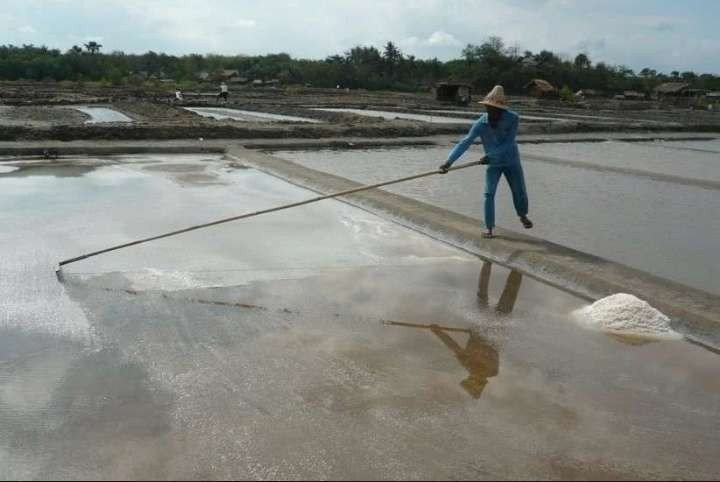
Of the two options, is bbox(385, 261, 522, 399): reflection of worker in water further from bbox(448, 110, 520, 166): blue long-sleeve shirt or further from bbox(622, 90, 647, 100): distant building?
bbox(622, 90, 647, 100): distant building

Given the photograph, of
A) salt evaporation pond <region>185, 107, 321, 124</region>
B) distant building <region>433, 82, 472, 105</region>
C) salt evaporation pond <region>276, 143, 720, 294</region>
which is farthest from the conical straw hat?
distant building <region>433, 82, 472, 105</region>


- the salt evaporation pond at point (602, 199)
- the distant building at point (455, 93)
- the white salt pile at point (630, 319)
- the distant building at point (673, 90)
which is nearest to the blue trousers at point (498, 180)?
the salt evaporation pond at point (602, 199)

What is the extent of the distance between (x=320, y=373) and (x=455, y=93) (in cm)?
3083

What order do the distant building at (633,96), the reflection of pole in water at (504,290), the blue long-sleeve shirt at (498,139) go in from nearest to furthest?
the reflection of pole in water at (504,290) → the blue long-sleeve shirt at (498,139) → the distant building at (633,96)

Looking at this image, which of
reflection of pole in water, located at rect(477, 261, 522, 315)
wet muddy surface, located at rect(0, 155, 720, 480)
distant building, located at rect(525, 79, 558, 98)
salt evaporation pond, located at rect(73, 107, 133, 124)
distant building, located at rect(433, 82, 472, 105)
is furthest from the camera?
distant building, located at rect(525, 79, 558, 98)

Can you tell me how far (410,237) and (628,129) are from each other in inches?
640

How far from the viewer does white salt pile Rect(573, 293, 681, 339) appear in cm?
371

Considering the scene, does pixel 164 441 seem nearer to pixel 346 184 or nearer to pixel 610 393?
pixel 610 393

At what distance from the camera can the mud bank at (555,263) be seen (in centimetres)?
398

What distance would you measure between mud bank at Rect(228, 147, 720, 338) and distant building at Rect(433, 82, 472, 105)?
84.1ft

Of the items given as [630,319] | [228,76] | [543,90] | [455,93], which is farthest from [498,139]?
[228,76]

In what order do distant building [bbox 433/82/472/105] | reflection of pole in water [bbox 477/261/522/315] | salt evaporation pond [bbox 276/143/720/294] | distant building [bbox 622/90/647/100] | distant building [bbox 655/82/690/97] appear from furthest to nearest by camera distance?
distant building [bbox 655/82/690/97] → distant building [bbox 622/90/647/100] → distant building [bbox 433/82/472/105] → salt evaporation pond [bbox 276/143/720/294] → reflection of pole in water [bbox 477/261/522/315]

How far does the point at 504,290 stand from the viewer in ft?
14.5

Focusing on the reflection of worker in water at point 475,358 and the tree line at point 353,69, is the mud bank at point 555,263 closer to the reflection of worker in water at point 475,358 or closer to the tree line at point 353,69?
the reflection of worker in water at point 475,358
